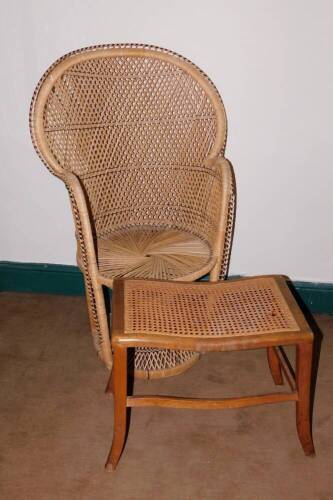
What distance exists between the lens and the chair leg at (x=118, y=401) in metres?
1.32

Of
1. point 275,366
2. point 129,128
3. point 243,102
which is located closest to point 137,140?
point 129,128

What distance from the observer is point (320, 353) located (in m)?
1.97

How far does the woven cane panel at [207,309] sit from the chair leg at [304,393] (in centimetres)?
8

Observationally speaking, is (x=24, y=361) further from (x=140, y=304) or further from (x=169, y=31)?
(x=169, y=31)

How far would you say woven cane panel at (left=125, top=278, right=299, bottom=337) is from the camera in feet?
4.43

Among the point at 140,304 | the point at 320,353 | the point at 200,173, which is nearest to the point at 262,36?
the point at 200,173

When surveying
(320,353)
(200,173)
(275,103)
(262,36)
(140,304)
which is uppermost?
(262,36)

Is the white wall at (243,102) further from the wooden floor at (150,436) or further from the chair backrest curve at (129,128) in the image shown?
the wooden floor at (150,436)

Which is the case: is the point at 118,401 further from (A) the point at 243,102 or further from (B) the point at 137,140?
(A) the point at 243,102

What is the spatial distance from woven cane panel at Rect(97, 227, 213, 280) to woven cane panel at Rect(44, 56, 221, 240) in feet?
0.25

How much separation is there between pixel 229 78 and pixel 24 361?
4.32 feet

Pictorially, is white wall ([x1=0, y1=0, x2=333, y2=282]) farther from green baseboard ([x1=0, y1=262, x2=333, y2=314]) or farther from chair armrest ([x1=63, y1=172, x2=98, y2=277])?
chair armrest ([x1=63, y1=172, x2=98, y2=277])

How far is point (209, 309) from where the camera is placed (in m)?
1.44

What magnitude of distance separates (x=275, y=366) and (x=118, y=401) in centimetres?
66
